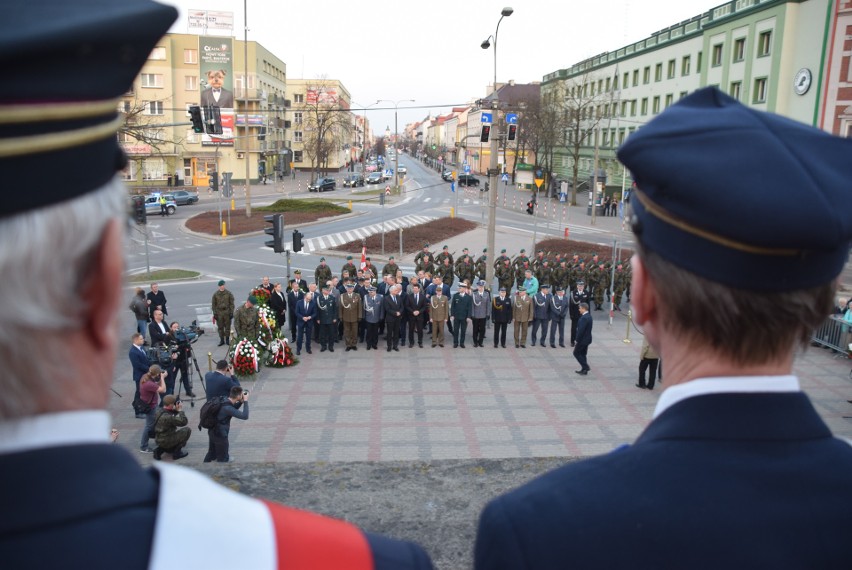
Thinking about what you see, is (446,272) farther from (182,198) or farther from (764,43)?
(182,198)

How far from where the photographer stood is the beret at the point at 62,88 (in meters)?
0.91

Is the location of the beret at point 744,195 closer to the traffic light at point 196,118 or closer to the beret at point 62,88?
the beret at point 62,88

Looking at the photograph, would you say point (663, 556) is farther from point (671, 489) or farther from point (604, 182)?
point (604, 182)

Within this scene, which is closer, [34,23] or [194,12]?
[34,23]

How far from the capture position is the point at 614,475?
1.45 m

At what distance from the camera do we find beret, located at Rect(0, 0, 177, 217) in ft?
2.99

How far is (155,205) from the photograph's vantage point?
5300 centimetres

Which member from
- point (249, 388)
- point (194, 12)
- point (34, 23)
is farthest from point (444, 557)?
point (194, 12)

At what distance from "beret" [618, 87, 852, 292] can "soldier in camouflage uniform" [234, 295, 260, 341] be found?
16.8 meters

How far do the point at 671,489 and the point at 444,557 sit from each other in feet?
5.86

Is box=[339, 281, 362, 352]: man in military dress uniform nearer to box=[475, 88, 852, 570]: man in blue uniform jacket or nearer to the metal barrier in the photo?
the metal barrier

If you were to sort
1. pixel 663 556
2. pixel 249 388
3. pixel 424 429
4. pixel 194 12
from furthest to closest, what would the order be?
pixel 194 12, pixel 249 388, pixel 424 429, pixel 663 556

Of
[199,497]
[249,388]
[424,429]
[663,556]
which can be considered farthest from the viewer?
[249,388]

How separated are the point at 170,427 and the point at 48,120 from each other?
36.3 ft
